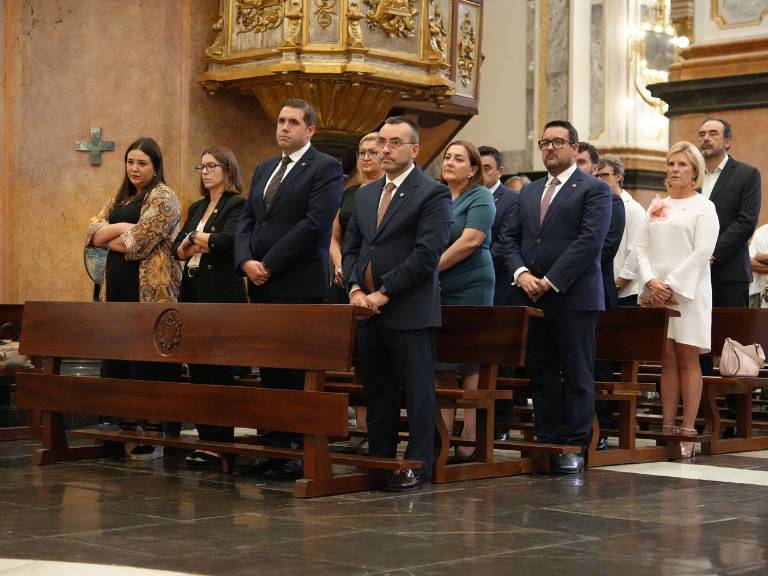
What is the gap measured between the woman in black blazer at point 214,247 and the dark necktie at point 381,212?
3.28ft

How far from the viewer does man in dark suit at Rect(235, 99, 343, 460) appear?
595cm

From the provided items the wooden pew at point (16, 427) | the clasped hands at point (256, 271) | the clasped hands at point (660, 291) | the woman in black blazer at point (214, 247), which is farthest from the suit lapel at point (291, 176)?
the wooden pew at point (16, 427)

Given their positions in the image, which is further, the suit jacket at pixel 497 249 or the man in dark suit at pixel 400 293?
the suit jacket at pixel 497 249

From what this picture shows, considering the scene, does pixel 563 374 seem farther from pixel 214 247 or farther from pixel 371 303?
pixel 214 247

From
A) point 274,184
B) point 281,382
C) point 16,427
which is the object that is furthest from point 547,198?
point 16,427

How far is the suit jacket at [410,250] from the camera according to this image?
17.9 feet

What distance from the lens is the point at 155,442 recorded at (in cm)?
619

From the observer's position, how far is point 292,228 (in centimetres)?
598

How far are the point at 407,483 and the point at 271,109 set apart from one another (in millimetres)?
3869

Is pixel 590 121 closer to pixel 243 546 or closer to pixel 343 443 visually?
pixel 343 443

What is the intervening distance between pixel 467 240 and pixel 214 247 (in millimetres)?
1223

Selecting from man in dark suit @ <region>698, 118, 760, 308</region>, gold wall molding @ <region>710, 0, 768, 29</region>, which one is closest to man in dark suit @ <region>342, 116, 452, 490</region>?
man in dark suit @ <region>698, 118, 760, 308</region>

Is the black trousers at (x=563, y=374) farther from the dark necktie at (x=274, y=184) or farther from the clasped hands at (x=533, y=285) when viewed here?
the dark necktie at (x=274, y=184)

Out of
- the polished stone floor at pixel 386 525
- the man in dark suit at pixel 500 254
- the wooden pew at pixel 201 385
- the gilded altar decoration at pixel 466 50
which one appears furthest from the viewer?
the gilded altar decoration at pixel 466 50
